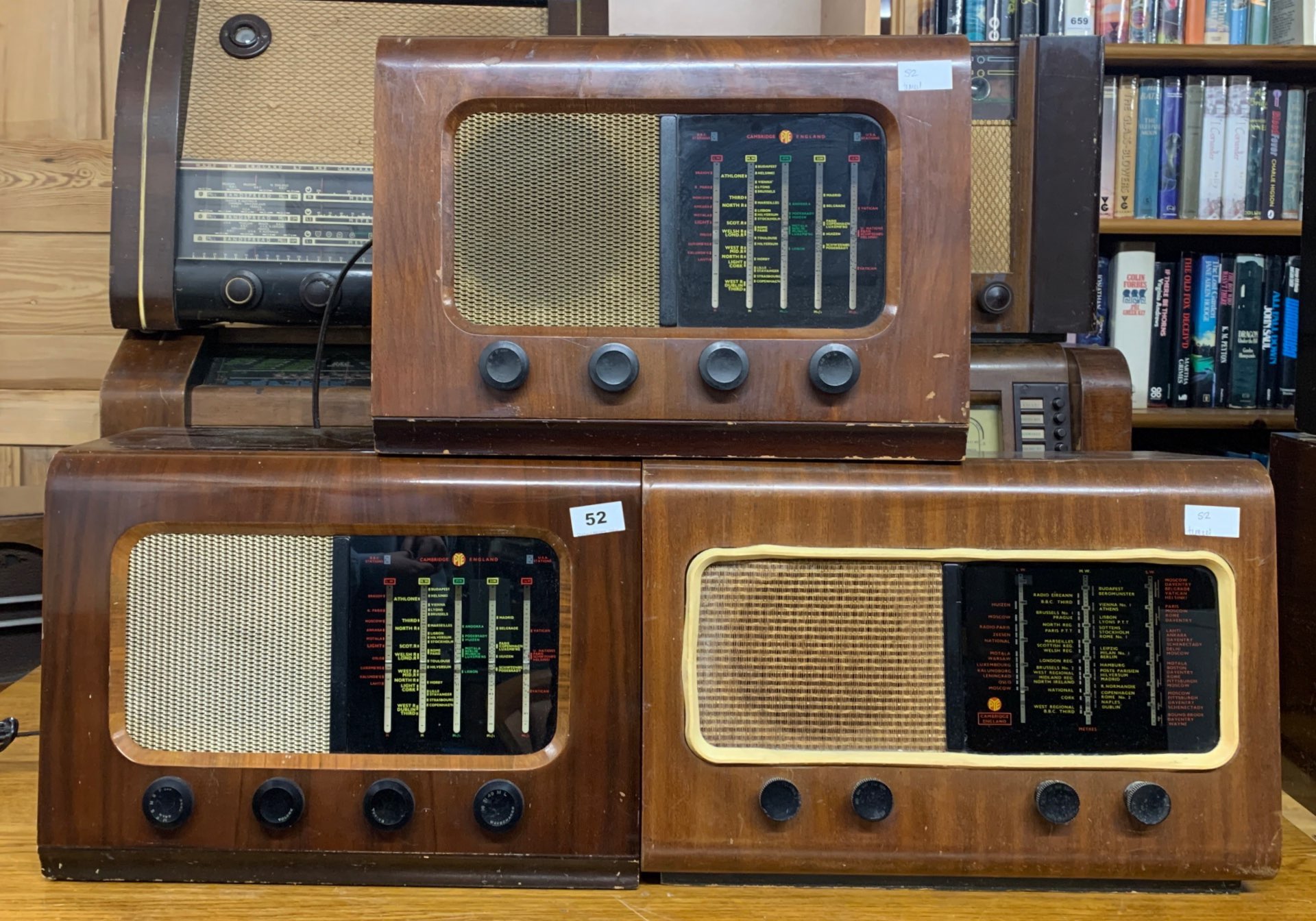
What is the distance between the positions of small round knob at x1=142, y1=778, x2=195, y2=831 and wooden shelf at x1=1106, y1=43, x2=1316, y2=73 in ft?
5.66

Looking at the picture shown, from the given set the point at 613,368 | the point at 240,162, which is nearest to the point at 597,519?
the point at 613,368

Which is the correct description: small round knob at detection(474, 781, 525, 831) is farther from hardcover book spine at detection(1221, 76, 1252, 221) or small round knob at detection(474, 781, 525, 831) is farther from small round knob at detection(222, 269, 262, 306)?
hardcover book spine at detection(1221, 76, 1252, 221)

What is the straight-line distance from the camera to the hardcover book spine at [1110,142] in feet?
6.15

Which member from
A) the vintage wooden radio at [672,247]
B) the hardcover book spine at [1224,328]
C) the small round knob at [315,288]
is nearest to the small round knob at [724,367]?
the vintage wooden radio at [672,247]

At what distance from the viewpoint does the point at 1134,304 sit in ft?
6.34

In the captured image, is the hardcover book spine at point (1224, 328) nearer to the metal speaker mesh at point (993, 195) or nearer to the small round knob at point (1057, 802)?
the metal speaker mesh at point (993, 195)

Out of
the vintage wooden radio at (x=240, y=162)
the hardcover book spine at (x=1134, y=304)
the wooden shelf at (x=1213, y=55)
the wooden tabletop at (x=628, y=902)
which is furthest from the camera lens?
the hardcover book spine at (x=1134, y=304)

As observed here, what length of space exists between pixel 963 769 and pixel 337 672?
1.51 ft

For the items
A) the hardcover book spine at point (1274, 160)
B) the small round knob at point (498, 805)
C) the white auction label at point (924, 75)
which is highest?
the hardcover book spine at point (1274, 160)

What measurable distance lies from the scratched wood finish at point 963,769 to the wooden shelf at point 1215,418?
3.71 ft

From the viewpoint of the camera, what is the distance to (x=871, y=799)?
2.57 ft

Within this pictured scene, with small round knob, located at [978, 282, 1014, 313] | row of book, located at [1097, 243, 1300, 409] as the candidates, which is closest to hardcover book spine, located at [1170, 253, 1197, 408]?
row of book, located at [1097, 243, 1300, 409]

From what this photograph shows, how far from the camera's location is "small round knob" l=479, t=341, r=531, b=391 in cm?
81

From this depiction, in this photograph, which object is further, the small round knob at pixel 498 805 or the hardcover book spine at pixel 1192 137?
the hardcover book spine at pixel 1192 137
